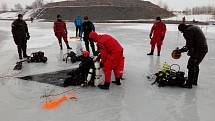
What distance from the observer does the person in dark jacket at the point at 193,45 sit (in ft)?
22.9

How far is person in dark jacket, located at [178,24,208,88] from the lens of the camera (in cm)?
699

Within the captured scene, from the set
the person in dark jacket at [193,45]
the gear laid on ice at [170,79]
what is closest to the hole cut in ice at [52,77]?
the gear laid on ice at [170,79]

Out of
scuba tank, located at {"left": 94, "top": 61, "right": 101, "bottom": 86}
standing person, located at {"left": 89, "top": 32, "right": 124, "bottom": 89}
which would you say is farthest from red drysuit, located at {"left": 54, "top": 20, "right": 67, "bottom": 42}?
scuba tank, located at {"left": 94, "top": 61, "right": 101, "bottom": 86}

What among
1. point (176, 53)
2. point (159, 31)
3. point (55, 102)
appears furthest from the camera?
point (159, 31)

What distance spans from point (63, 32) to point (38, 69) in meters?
4.06

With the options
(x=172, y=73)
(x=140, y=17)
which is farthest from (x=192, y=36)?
(x=140, y=17)

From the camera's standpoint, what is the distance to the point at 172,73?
745 centimetres

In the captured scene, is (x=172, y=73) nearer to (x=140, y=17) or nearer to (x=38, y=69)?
(x=38, y=69)

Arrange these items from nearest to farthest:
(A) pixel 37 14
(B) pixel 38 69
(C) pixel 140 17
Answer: (B) pixel 38 69 < (C) pixel 140 17 < (A) pixel 37 14

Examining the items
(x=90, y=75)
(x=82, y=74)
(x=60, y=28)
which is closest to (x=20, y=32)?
(x=60, y=28)

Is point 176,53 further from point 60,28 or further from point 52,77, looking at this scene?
point 60,28

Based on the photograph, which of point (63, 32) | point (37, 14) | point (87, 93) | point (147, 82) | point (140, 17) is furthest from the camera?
point (37, 14)

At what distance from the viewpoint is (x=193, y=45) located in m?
7.14

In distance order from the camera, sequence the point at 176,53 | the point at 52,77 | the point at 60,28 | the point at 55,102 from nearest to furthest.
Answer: the point at 55,102
the point at 176,53
the point at 52,77
the point at 60,28
